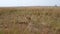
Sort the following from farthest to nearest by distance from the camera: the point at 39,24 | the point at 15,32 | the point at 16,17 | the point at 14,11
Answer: the point at 14,11, the point at 16,17, the point at 39,24, the point at 15,32

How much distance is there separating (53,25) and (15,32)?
0.33 m

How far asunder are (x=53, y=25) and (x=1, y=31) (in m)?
0.44

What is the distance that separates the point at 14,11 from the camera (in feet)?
3.75

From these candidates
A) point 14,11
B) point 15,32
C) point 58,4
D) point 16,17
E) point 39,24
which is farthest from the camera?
point 58,4

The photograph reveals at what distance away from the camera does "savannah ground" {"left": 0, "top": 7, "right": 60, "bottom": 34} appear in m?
0.85

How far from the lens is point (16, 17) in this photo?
1039mm

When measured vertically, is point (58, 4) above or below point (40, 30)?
above

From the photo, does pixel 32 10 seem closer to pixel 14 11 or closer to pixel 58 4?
pixel 14 11

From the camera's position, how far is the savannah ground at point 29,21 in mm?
849

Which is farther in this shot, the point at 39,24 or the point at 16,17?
the point at 16,17

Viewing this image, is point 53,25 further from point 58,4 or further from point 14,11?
point 58,4

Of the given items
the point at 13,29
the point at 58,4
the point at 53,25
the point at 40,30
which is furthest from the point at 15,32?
the point at 58,4

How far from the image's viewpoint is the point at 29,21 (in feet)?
3.21

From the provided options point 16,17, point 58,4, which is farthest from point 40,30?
point 58,4
